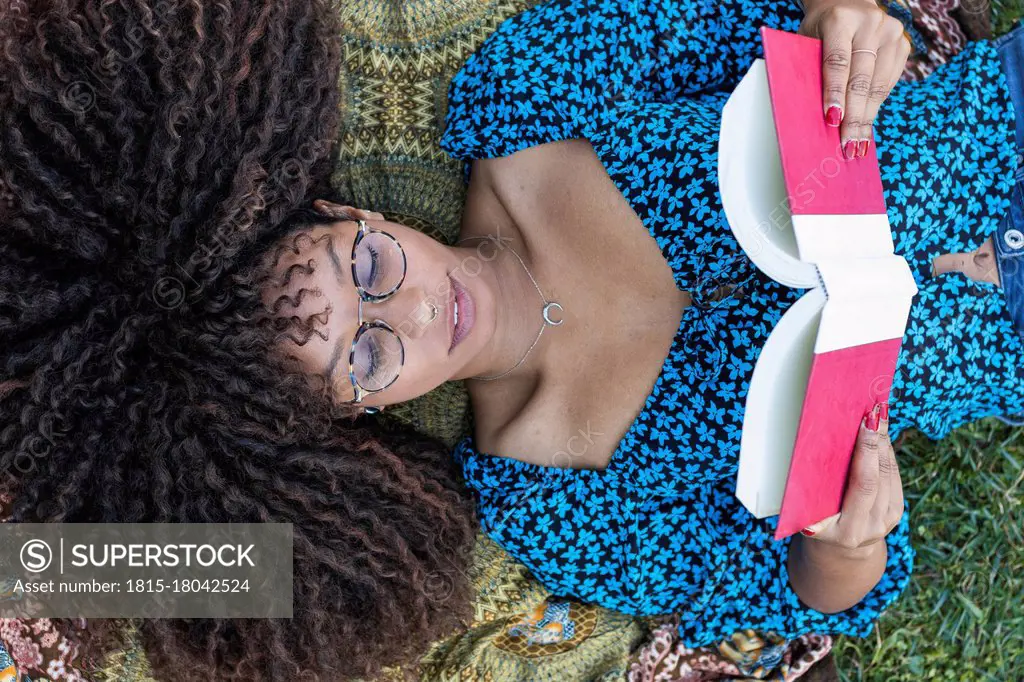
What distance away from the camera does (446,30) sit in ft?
5.86

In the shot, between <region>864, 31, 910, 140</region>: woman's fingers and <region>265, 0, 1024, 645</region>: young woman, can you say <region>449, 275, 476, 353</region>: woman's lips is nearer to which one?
<region>265, 0, 1024, 645</region>: young woman

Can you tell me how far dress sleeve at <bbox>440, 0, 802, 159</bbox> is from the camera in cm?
159

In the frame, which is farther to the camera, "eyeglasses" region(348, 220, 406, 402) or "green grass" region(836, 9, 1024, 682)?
"green grass" region(836, 9, 1024, 682)

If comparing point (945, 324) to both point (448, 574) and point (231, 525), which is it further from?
point (231, 525)

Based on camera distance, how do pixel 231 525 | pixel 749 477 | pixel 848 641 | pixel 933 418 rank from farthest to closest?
1. pixel 848 641
2. pixel 933 418
3. pixel 231 525
4. pixel 749 477

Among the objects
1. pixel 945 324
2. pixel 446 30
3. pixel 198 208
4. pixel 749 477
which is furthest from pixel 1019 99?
pixel 198 208

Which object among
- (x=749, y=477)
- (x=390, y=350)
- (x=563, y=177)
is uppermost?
(x=563, y=177)

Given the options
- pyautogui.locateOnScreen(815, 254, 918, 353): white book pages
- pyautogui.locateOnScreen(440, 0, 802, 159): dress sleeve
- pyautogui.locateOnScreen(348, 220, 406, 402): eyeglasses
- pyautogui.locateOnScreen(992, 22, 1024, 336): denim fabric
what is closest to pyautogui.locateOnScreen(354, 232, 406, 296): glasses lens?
pyautogui.locateOnScreen(348, 220, 406, 402): eyeglasses

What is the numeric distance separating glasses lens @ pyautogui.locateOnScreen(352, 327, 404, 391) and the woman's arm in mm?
816

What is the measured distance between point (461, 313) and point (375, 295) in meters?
0.21

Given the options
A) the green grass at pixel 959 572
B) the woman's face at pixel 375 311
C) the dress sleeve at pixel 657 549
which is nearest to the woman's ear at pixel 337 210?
the woman's face at pixel 375 311

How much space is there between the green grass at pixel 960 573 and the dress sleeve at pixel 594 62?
122 cm

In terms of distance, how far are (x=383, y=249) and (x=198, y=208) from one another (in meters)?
0.31

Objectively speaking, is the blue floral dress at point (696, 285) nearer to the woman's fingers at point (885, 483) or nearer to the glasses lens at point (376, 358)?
the woman's fingers at point (885, 483)
